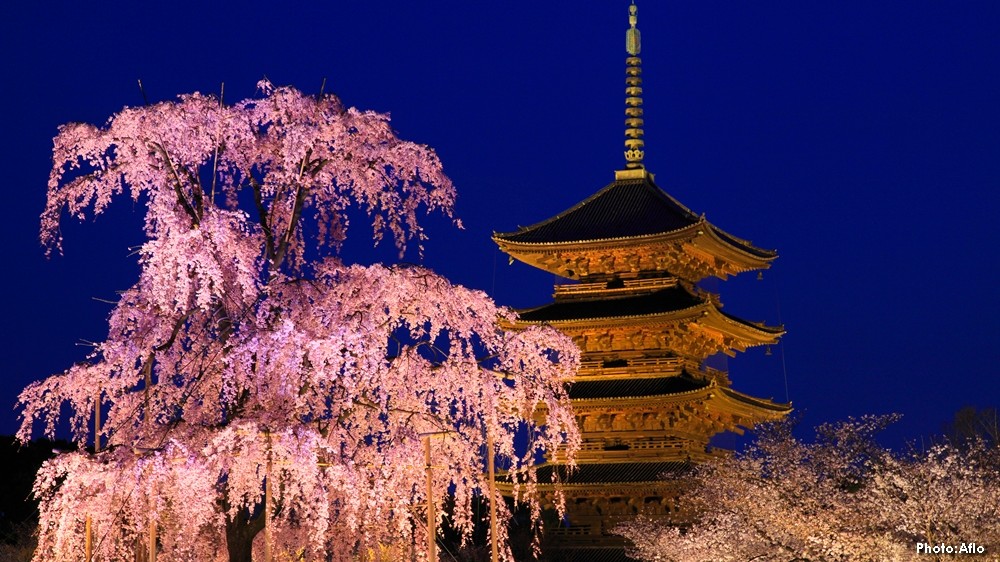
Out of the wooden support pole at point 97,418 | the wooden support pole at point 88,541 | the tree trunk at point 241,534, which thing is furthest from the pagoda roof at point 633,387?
the tree trunk at point 241,534

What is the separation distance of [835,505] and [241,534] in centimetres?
1316

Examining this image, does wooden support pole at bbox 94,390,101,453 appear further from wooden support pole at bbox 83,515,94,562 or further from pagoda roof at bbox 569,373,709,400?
pagoda roof at bbox 569,373,709,400

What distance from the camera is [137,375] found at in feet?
53.1

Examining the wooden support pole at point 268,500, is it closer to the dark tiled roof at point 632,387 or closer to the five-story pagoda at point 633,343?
the five-story pagoda at point 633,343

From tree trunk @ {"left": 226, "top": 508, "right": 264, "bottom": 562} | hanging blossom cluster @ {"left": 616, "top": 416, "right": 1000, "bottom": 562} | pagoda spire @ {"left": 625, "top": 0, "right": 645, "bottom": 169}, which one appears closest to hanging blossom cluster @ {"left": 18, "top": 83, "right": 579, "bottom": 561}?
tree trunk @ {"left": 226, "top": 508, "right": 264, "bottom": 562}

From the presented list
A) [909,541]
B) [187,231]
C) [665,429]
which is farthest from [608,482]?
[187,231]

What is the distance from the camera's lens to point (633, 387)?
119 feet

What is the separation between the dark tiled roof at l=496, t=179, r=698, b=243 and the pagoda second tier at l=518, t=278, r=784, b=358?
4.89 ft

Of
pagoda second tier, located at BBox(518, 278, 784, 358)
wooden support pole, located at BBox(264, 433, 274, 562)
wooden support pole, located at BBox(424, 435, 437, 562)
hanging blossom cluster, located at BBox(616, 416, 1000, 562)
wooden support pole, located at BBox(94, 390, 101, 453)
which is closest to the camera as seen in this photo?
wooden support pole, located at BBox(264, 433, 274, 562)

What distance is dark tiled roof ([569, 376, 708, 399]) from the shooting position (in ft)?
117

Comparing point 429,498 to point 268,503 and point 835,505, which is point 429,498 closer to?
point 268,503

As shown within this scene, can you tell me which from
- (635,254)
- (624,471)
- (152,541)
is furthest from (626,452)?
(152,541)

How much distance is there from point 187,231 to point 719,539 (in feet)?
52.8

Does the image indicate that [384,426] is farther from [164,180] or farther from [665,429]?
[665,429]
